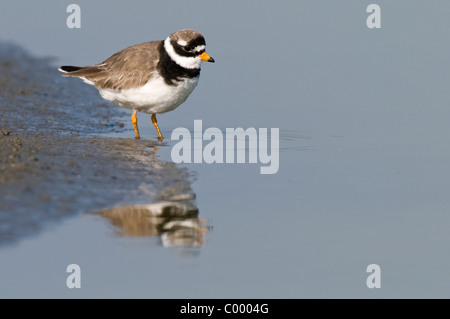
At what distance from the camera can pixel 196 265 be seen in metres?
5.43

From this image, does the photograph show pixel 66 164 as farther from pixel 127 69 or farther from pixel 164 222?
pixel 127 69

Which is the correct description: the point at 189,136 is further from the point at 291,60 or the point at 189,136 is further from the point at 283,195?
the point at 291,60

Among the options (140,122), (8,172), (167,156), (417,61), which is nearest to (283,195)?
(167,156)

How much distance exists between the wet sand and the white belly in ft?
1.58

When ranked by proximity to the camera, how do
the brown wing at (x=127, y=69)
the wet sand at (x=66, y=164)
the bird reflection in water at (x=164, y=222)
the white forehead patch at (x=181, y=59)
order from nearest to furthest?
the bird reflection in water at (x=164, y=222), the wet sand at (x=66, y=164), the white forehead patch at (x=181, y=59), the brown wing at (x=127, y=69)

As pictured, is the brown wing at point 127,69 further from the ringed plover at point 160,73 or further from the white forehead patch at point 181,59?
the white forehead patch at point 181,59

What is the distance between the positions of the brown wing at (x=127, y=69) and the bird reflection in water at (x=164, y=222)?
2791 mm

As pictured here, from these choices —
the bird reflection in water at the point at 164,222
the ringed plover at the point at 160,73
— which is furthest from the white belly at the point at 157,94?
the bird reflection in water at the point at 164,222

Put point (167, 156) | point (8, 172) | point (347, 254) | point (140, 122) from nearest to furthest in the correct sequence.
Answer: point (347, 254)
point (8, 172)
point (167, 156)
point (140, 122)

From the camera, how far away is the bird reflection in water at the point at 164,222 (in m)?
5.92

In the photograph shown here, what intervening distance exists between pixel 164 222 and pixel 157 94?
309 centimetres

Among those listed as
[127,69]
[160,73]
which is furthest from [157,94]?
[127,69]

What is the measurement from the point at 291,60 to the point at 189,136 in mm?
4168

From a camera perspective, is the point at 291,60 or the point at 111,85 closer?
the point at 111,85
